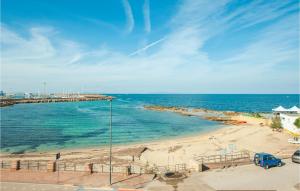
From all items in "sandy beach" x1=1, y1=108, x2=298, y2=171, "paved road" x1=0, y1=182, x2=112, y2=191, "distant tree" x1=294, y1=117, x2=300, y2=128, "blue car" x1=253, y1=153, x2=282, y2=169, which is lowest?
"sandy beach" x1=1, y1=108, x2=298, y2=171

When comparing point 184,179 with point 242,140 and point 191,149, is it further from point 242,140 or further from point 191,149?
point 242,140

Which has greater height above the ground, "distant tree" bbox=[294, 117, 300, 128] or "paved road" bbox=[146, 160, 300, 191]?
"distant tree" bbox=[294, 117, 300, 128]

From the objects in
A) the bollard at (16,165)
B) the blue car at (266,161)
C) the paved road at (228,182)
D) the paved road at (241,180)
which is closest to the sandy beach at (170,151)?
the blue car at (266,161)

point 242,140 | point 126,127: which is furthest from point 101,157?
point 126,127

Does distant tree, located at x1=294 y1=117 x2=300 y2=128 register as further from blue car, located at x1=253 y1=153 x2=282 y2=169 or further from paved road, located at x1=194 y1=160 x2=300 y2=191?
blue car, located at x1=253 y1=153 x2=282 y2=169

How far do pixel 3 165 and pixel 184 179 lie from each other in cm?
1774

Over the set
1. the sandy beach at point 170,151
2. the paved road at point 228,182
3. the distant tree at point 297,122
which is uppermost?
the distant tree at point 297,122

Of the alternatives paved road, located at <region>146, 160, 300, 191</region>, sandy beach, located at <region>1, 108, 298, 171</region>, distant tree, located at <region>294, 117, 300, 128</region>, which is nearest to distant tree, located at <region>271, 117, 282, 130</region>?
sandy beach, located at <region>1, 108, 298, 171</region>

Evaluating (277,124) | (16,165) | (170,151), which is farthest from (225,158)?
(277,124)

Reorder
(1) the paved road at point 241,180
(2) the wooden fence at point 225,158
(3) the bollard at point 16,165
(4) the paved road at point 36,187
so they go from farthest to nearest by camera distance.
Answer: (2) the wooden fence at point 225,158 < (3) the bollard at point 16,165 < (1) the paved road at point 241,180 < (4) the paved road at point 36,187

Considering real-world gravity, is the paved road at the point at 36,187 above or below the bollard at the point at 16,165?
below

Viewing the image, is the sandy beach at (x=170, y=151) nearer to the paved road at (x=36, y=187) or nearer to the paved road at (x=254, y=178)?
the paved road at (x=254, y=178)

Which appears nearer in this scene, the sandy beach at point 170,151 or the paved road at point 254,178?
the paved road at point 254,178

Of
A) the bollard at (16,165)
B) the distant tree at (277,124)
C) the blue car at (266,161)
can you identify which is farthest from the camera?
the distant tree at (277,124)
